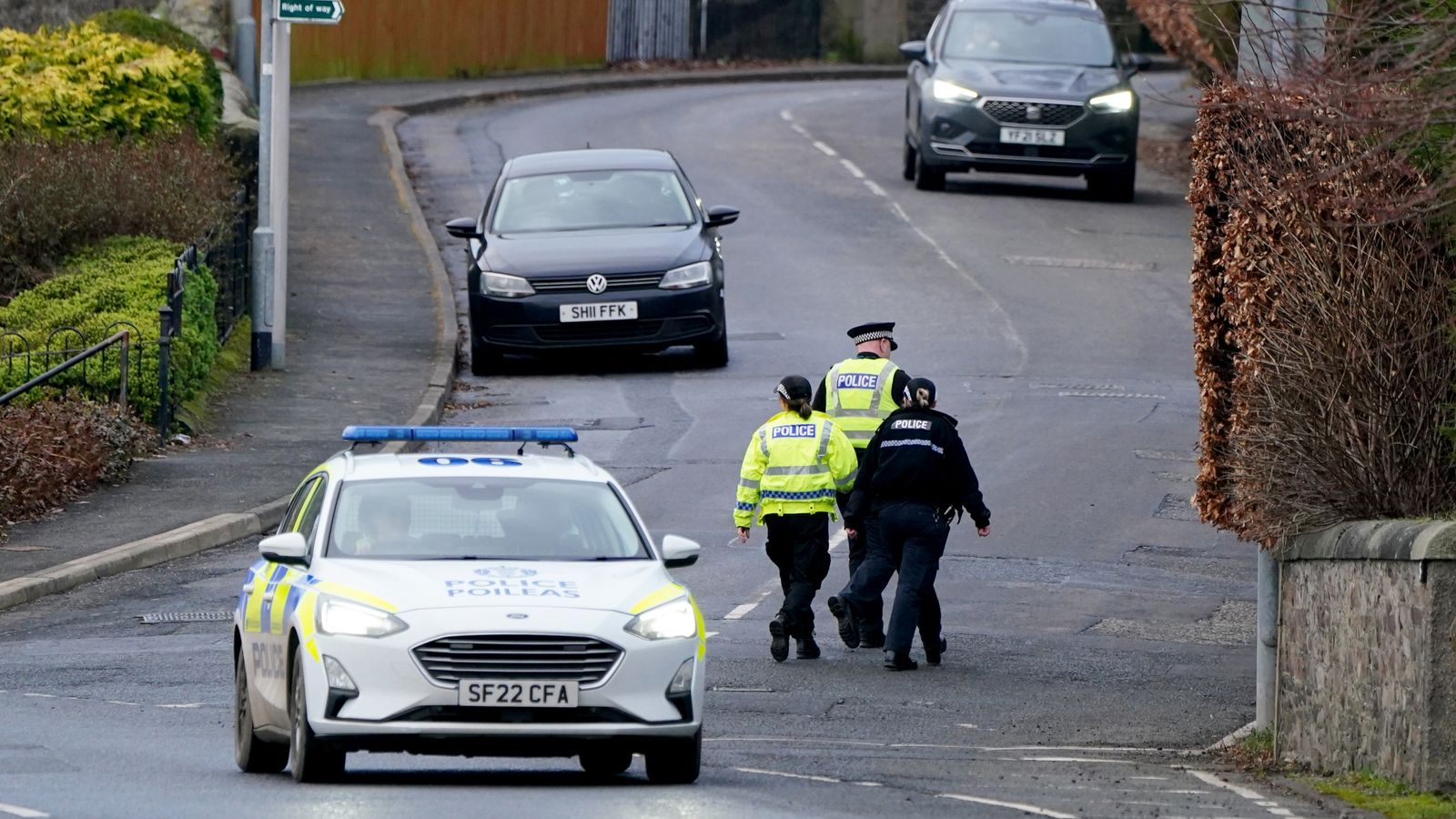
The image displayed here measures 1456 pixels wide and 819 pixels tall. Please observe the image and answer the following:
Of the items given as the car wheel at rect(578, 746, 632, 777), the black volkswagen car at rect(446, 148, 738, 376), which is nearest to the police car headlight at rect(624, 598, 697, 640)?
the car wheel at rect(578, 746, 632, 777)

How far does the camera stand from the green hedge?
779 inches

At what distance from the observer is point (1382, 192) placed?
1061cm

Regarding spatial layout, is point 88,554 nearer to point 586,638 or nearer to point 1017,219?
point 586,638

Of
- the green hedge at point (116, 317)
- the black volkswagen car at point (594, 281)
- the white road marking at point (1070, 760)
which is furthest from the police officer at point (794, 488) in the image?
the black volkswagen car at point (594, 281)

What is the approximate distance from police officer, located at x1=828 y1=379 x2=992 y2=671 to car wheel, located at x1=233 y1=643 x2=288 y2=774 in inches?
160

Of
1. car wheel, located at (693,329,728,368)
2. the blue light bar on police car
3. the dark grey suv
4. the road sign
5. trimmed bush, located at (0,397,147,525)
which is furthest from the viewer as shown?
the dark grey suv

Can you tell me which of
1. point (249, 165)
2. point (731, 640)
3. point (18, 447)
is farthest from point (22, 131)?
point (731, 640)

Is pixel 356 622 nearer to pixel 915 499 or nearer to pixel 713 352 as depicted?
pixel 915 499

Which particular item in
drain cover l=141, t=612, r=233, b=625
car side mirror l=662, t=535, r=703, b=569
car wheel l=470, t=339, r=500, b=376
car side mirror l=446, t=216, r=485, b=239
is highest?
car side mirror l=662, t=535, r=703, b=569

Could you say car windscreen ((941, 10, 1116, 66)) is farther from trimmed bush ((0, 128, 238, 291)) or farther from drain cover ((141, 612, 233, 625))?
drain cover ((141, 612, 233, 625))

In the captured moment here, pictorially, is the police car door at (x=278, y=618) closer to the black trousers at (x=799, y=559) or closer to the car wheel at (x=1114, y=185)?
the black trousers at (x=799, y=559)

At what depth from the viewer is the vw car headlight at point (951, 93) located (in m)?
30.5

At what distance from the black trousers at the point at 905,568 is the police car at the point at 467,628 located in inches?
121

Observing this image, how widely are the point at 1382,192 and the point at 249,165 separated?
60.7 ft
